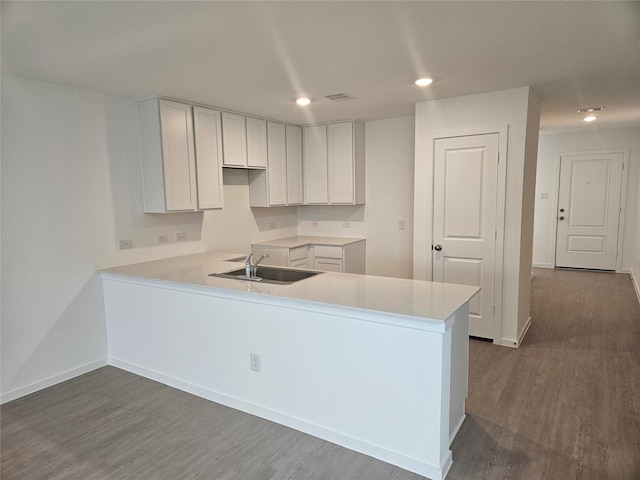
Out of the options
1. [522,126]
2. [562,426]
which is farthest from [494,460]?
[522,126]

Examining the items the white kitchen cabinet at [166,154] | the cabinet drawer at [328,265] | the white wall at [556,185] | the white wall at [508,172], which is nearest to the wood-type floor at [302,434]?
the white wall at [508,172]

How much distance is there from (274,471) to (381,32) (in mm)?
2450

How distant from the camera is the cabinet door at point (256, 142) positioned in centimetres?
440

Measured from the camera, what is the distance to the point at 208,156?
390cm

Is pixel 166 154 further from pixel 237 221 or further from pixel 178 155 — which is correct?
pixel 237 221

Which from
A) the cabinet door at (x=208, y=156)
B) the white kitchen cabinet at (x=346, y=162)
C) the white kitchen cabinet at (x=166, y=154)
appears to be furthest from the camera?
the white kitchen cabinet at (x=346, y=162)

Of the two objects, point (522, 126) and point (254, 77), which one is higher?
point (254, 77)

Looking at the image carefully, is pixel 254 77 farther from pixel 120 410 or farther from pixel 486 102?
pixel 120 410

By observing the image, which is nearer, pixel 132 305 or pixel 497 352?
pixel 132 305

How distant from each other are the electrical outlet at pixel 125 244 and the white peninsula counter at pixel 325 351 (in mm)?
360

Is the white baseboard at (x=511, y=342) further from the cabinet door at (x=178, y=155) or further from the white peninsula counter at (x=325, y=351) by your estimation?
the cabinet door at (x=178, y=155)

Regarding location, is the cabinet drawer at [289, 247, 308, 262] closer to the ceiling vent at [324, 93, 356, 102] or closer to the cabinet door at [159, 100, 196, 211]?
the cabinet door at [159, 100, 196, 211]

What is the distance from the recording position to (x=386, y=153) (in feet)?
16.2

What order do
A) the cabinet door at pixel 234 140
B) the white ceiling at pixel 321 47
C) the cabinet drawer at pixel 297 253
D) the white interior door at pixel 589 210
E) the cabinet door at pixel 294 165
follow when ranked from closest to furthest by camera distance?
1. the white ceiling at pixel 321 47
2. the cabinet door at pixel 234 140
3. the cabinet drawer at pixel 297 253
4. the cabinet door at pixel 294 165
5. the white interior door at pixel 589 210
